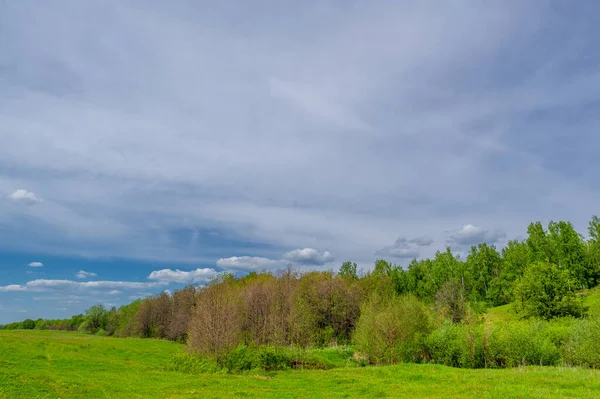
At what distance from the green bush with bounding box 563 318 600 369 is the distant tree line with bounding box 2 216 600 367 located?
39cm

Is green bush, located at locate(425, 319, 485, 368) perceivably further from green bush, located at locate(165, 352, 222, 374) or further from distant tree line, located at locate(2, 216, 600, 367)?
green bush, located at locate(165, 352, 222, 374)

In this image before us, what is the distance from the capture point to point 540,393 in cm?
2227

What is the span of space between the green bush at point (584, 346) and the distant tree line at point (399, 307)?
0.39 meters

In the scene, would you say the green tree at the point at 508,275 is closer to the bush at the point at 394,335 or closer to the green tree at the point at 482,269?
the green tree at the point at 482,269

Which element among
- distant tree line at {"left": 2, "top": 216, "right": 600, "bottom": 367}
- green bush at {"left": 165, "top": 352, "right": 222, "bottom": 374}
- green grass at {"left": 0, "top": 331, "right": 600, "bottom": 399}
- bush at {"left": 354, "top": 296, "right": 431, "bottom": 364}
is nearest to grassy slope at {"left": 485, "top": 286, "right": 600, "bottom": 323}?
distant tree line at {"left": 2, "top": 216, "right": 600, "bottom": 367}

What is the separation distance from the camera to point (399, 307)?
164 feet

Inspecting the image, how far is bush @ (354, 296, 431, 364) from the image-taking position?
4694 cm

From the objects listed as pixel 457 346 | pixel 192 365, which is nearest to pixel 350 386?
pixel 457 346

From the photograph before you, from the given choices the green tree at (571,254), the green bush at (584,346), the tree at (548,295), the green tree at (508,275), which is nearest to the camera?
the green bush at (584,346)

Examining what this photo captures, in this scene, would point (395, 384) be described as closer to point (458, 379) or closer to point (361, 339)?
point (458, 379)

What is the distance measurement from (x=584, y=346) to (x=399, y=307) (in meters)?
19.4

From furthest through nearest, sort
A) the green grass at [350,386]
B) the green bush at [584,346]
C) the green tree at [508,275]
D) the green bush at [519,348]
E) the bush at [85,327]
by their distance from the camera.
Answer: the bush at [85,327] → the green tree at [508,275] → the green bush at [519,348] → the green bush at [584,346] → the green grass at [350,386]

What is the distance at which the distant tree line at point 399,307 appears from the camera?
45.2 m

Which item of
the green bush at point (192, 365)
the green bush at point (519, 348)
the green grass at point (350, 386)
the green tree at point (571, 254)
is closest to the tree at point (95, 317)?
the green bush at point (192, 365)
